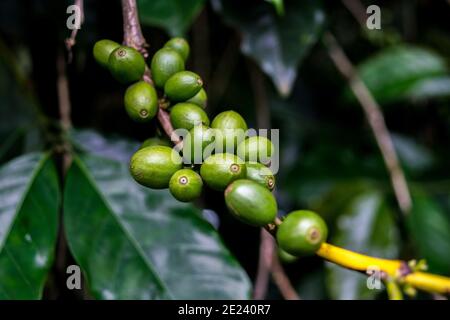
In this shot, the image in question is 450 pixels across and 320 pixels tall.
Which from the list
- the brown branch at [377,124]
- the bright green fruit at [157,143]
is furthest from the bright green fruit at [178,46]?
the brown branch at [377,124]

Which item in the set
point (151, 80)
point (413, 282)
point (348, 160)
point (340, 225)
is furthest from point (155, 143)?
point (348, 160)

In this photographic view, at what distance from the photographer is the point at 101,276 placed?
103 centimetres

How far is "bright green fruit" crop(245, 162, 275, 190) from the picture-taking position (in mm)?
682

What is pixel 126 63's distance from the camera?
730 millimetres

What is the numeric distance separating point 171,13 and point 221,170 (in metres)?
0.73

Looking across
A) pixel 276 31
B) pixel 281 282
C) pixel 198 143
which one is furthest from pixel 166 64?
pixel 281 282

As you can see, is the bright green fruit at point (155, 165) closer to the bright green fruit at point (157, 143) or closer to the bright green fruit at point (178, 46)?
the bright green fruit at point (157, 143)

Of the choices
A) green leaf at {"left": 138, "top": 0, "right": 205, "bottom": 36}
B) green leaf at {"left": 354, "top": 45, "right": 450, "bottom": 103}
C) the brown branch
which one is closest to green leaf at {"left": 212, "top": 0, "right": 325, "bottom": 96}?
green leaf at {"left": 138, "top": 0, "right": 205, "bottom": 36}

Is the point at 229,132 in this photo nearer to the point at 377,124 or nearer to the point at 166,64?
the point at 166,64

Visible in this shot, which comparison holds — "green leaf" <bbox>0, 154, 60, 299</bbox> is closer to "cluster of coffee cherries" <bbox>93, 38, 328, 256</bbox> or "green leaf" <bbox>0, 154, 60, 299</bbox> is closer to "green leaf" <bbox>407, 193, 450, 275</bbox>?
"cluster of coffee cherries" <bbox>93, 38, 328, 256</bbox>

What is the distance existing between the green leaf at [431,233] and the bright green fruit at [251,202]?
1135 mm

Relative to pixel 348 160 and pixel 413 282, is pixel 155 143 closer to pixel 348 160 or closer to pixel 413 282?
pixel 413 282

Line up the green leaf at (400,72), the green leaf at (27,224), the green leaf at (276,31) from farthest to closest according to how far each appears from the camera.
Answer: the green leaf at (400,72), the green leaf at (276,31), the green leaf at (27,224)

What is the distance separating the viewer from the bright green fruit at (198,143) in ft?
2.21
